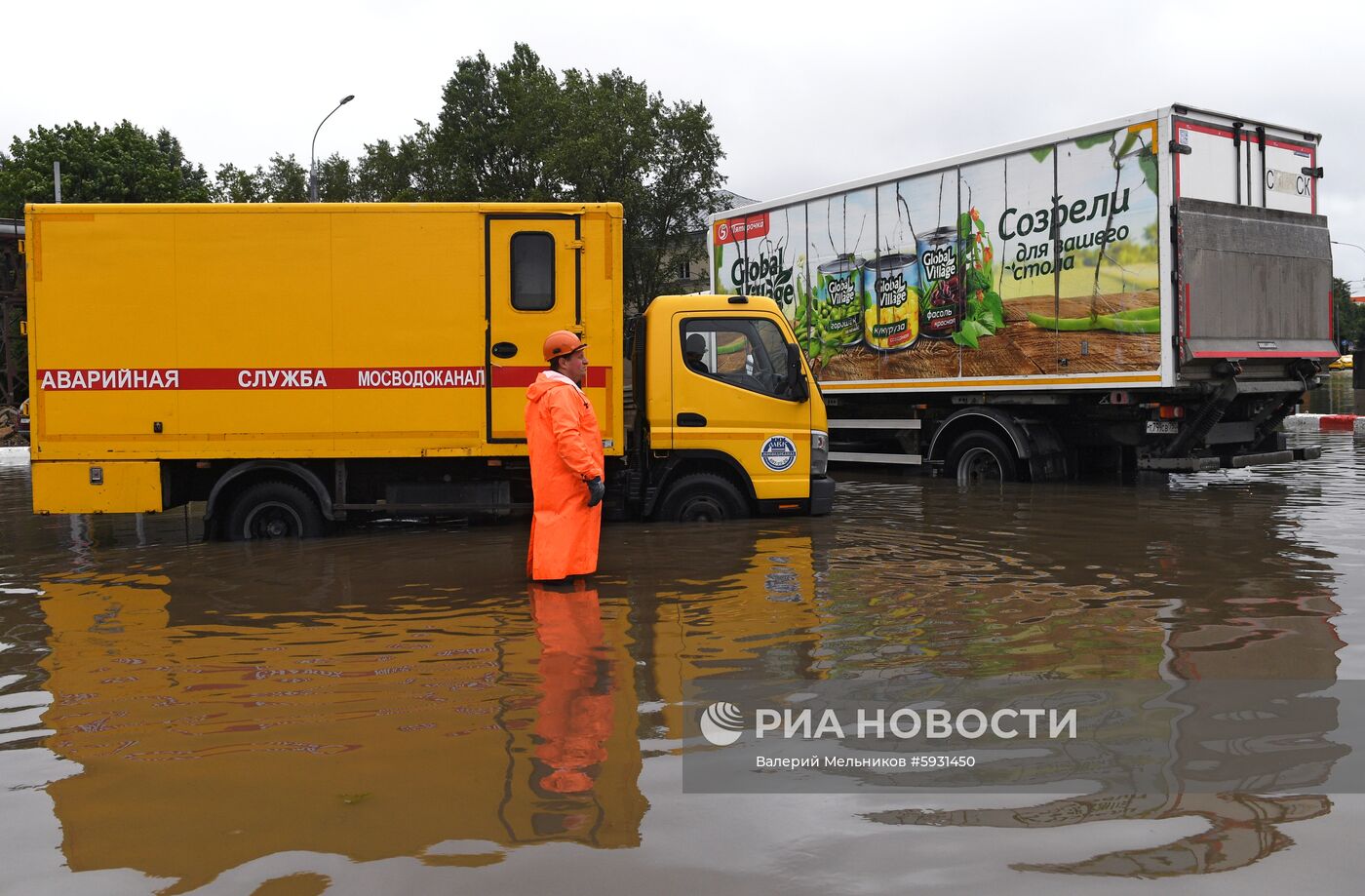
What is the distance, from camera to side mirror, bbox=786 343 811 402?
970 cm

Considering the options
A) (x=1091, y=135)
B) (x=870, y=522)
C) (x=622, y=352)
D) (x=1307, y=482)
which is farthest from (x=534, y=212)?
(x=1307, y=482)

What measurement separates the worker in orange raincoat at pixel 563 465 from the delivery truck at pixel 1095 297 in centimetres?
704

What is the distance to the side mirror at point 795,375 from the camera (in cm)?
970

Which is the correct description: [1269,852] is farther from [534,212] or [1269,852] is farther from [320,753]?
[534,212]

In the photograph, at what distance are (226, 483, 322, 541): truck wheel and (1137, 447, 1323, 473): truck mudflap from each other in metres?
8.12

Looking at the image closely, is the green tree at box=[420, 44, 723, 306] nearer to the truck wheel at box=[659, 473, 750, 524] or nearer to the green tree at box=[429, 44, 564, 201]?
the green tree at box=[429, 44, 564, 201]

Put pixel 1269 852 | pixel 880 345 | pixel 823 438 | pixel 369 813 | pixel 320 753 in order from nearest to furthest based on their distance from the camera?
1. pixel 1269 852
2. pixel 369 813
3. pixel 320 753
4. pixel 823 438
5. pixel 880 345

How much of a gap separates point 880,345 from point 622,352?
240 inches

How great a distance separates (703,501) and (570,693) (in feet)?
17.1

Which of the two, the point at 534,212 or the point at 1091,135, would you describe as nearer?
the point at 534,212

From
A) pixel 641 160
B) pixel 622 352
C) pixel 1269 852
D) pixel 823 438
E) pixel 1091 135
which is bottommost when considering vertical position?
pixel 1269 852

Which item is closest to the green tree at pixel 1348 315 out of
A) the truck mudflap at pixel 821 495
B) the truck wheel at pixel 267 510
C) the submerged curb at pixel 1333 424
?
the submerged curb at pixel 1333 424

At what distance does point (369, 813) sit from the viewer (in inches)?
136

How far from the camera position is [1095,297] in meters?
12.2
